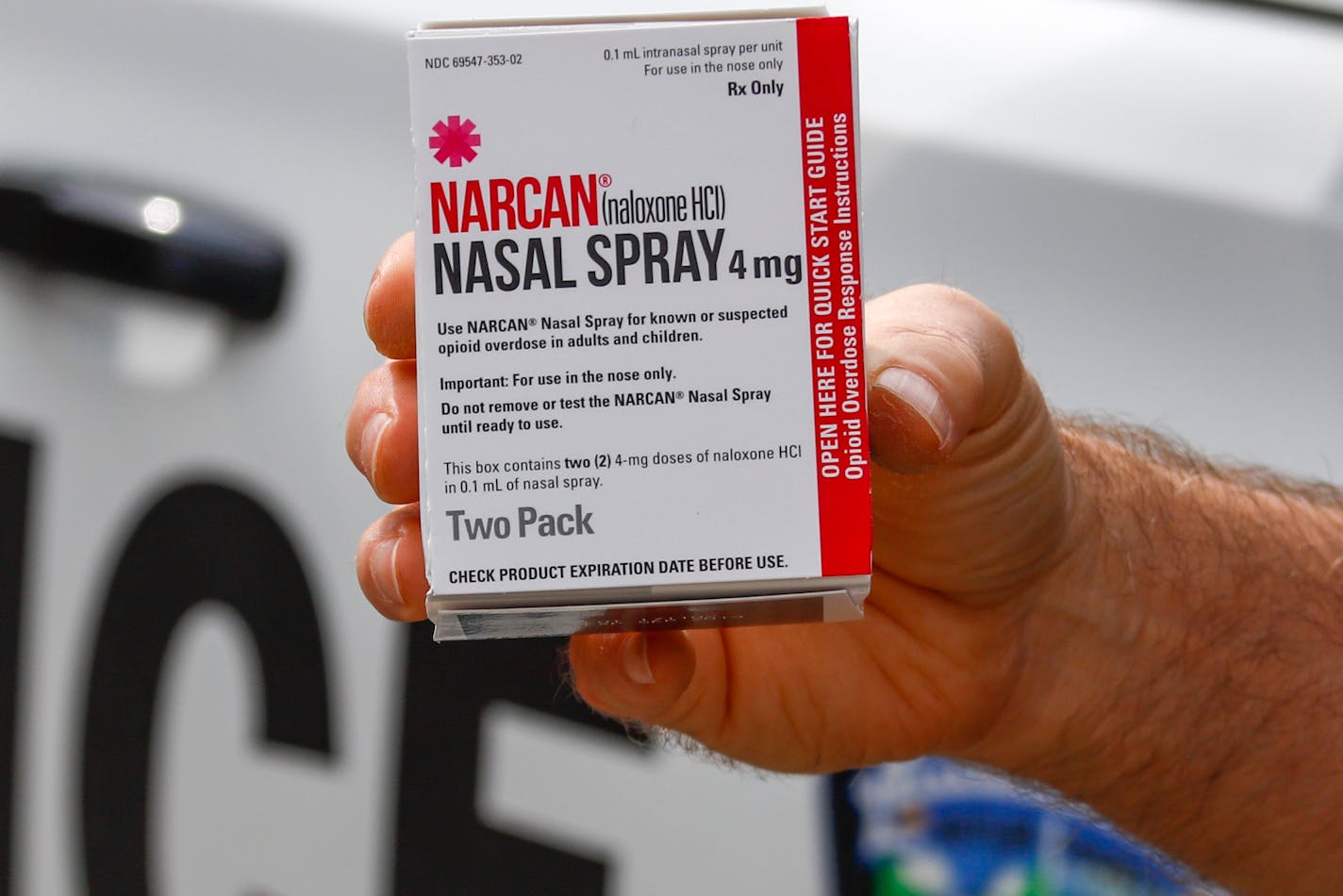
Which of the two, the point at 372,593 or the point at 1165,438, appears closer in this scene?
the point at 372,593

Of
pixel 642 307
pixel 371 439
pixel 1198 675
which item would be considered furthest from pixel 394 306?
pixel 1198 675

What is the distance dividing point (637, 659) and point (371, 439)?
1.03 ft

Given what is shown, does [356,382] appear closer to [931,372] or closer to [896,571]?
[896,571]

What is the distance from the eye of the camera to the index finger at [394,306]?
3.39 feet

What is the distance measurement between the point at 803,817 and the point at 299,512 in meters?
0.69

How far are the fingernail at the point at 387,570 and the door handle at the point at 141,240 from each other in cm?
72

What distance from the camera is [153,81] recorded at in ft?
5.52

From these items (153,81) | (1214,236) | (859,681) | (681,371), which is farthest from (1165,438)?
(153,81)

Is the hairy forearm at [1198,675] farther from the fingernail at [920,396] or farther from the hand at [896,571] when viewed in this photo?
the fingernail at [920,396]

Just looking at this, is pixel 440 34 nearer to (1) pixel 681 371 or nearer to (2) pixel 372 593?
(1) pixel 681 371

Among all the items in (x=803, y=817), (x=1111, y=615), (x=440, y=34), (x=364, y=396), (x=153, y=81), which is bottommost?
(x=803, y=817)

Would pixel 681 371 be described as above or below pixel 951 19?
below

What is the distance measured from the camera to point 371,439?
1.03m

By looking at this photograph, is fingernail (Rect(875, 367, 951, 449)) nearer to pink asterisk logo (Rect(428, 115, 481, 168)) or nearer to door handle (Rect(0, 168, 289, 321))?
pink asterisk logo (Rect(428, 115, 481, 168))
